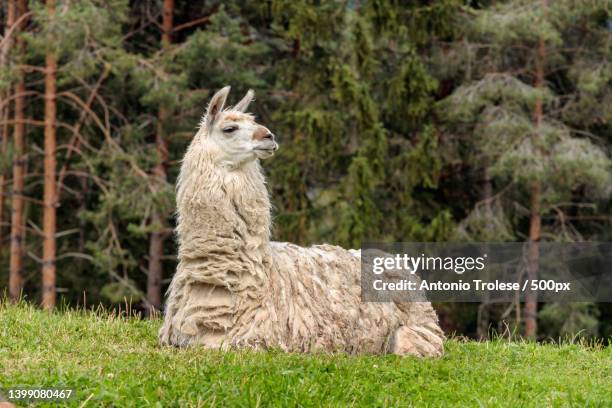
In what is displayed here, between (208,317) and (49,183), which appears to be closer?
(208,317)

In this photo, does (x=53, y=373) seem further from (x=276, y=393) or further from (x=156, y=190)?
(x=156, y=190)

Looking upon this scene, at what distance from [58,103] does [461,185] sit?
10602 millimetres

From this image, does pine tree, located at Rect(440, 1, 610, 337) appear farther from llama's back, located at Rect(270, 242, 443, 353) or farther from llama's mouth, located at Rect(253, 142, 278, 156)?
llama's mouth, located at Rect(253, 142, 278, 156)

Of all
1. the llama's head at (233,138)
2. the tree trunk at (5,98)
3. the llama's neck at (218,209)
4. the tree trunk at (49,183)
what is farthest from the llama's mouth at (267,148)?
→ the tree trunk at (5,98)

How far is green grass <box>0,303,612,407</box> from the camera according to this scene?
573cm

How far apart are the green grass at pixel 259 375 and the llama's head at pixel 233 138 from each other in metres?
1.48

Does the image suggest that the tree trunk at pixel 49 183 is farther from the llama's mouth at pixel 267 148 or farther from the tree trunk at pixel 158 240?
the llama's mouth at pixel 267 148

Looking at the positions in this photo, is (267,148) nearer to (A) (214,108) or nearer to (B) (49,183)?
(A) (214,108)

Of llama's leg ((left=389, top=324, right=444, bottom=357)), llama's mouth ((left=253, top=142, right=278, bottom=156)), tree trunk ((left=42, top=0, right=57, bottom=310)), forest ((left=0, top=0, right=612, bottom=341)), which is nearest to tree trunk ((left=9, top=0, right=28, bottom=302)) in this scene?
forest ((left=0, top=0, right=612, bottom=341))

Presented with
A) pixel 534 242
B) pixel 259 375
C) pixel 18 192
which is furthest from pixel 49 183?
pixel 259 375

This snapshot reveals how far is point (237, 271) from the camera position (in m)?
7.40

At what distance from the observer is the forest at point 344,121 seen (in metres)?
22.2

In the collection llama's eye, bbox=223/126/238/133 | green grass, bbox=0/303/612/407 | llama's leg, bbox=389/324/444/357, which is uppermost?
llama's eye, bbox=223/126/238/133

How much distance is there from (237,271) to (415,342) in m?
1.75
